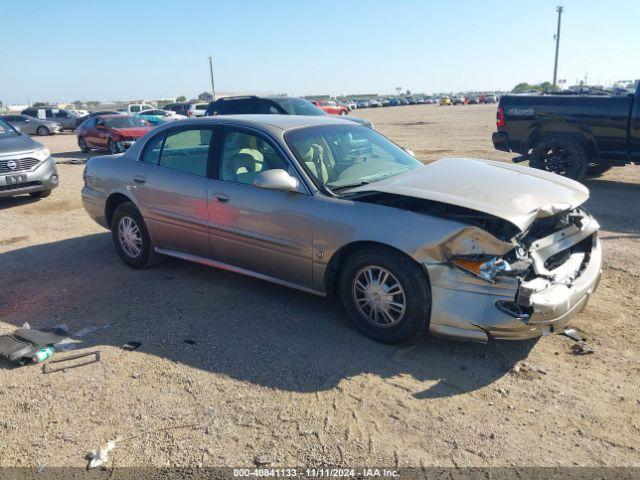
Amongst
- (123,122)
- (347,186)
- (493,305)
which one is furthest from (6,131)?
(493,305)

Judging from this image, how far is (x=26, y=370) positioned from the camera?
3854 millimetres

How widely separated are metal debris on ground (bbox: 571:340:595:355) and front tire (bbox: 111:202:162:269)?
4.13m

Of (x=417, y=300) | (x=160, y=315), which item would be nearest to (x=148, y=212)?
(x=160, y=315)

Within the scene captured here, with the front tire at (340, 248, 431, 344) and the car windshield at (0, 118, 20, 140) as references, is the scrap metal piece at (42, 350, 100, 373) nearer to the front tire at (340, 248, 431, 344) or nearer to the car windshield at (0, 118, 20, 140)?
the front tire at (340, 248, 431, 344)

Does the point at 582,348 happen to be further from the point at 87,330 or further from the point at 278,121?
the point at 87,330

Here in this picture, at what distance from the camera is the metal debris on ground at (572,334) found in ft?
13.3

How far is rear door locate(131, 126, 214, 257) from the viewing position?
4980 mm

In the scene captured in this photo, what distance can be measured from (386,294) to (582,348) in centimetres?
150

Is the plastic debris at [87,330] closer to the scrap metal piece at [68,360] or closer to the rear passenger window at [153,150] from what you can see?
the scrap metal piece at [68,360]

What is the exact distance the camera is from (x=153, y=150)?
5.55 meters

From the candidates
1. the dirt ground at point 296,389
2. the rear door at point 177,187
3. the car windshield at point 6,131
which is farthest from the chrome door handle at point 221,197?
the car windshield at point 6,131

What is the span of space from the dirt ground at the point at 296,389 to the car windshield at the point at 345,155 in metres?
1.19

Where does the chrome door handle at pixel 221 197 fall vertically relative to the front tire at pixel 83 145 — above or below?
above

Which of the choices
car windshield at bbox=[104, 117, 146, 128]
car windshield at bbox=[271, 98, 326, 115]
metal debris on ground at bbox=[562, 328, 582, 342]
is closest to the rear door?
metal debris on ground at bbox=[562, 328, 582, 342]
